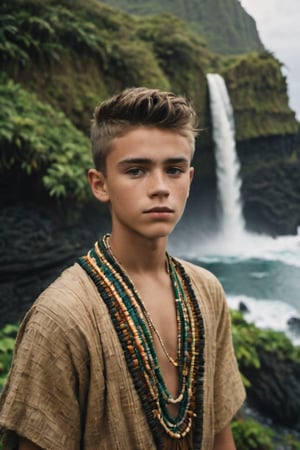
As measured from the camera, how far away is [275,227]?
22.3 meters

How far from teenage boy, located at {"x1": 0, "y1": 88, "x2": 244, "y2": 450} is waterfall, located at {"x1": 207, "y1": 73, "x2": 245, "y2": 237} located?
17.3m

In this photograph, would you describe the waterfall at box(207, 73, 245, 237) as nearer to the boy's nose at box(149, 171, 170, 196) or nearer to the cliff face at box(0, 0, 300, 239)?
the cliff face at box(0, 0, 300, 239)

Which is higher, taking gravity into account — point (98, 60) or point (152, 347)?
point (98, 60)

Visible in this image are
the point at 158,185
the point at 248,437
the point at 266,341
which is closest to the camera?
the point at 158,185

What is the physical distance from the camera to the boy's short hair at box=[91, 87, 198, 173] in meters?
1.46

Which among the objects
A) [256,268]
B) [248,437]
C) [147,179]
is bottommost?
[248,437]

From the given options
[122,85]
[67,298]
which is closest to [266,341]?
[67,298]

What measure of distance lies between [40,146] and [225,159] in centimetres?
1377

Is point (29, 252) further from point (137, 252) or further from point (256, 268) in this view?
point (256, 268)

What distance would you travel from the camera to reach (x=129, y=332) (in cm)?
146

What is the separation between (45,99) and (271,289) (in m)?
9.93

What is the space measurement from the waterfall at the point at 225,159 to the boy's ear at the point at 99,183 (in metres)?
17.2

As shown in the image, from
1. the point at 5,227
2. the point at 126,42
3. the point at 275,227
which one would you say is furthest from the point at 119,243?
the point at 275,227

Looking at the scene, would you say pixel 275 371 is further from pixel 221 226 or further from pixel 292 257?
pixel 221 226
